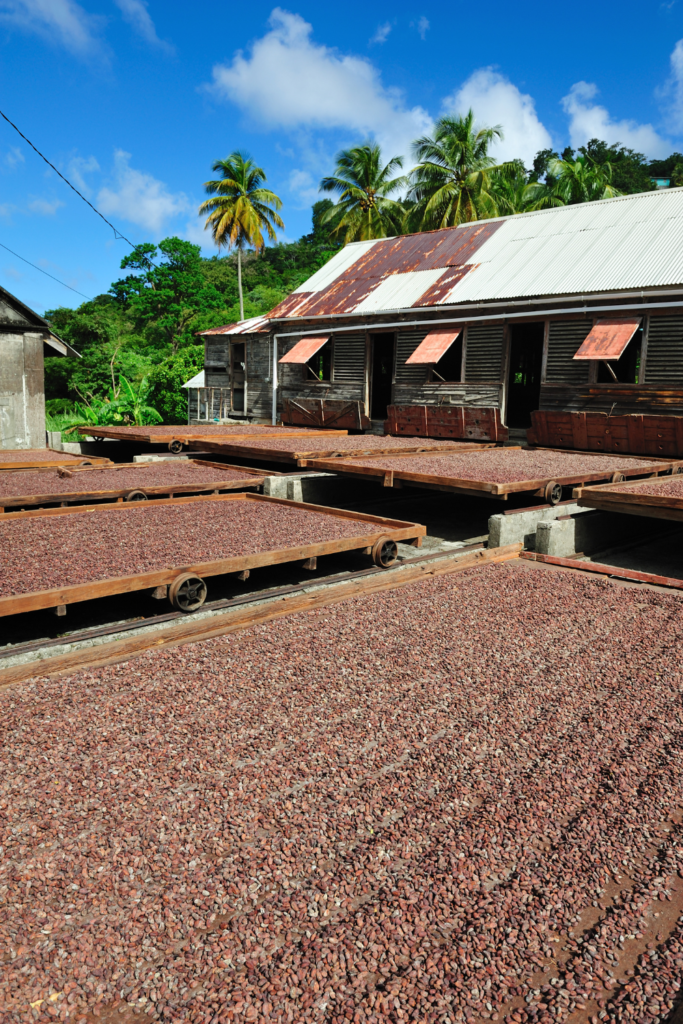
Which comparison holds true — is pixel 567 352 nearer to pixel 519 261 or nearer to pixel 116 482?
pixel 519 261

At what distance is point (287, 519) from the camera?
775 centimetres

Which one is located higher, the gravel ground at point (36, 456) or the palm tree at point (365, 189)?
the palm tree at point (365, 189)

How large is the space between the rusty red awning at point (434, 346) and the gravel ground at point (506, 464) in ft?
12.6

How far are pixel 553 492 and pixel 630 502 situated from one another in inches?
54.0

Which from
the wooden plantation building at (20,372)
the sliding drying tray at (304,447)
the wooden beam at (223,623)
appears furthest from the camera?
the wooden plantation building at (20,372)

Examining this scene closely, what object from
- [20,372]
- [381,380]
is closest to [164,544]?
[20,372]

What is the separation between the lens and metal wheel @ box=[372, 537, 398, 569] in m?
6.86

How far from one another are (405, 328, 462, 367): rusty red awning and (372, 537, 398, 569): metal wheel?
917 centimetres

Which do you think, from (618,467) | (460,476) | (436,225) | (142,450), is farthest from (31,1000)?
(436,225)

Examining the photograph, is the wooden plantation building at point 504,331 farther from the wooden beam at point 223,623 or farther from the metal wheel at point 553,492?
the wooden beam at point 223,623

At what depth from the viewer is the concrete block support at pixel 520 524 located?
7707 millimetres

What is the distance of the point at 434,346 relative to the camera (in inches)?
619

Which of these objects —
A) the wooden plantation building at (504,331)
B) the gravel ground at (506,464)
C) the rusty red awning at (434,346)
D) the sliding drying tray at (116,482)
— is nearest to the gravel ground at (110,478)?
the sliding drying tray at (116,482)

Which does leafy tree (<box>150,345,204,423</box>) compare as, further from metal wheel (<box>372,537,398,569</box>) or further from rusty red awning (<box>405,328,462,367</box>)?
metal wheel (<box>372,537,398,569</box>)
